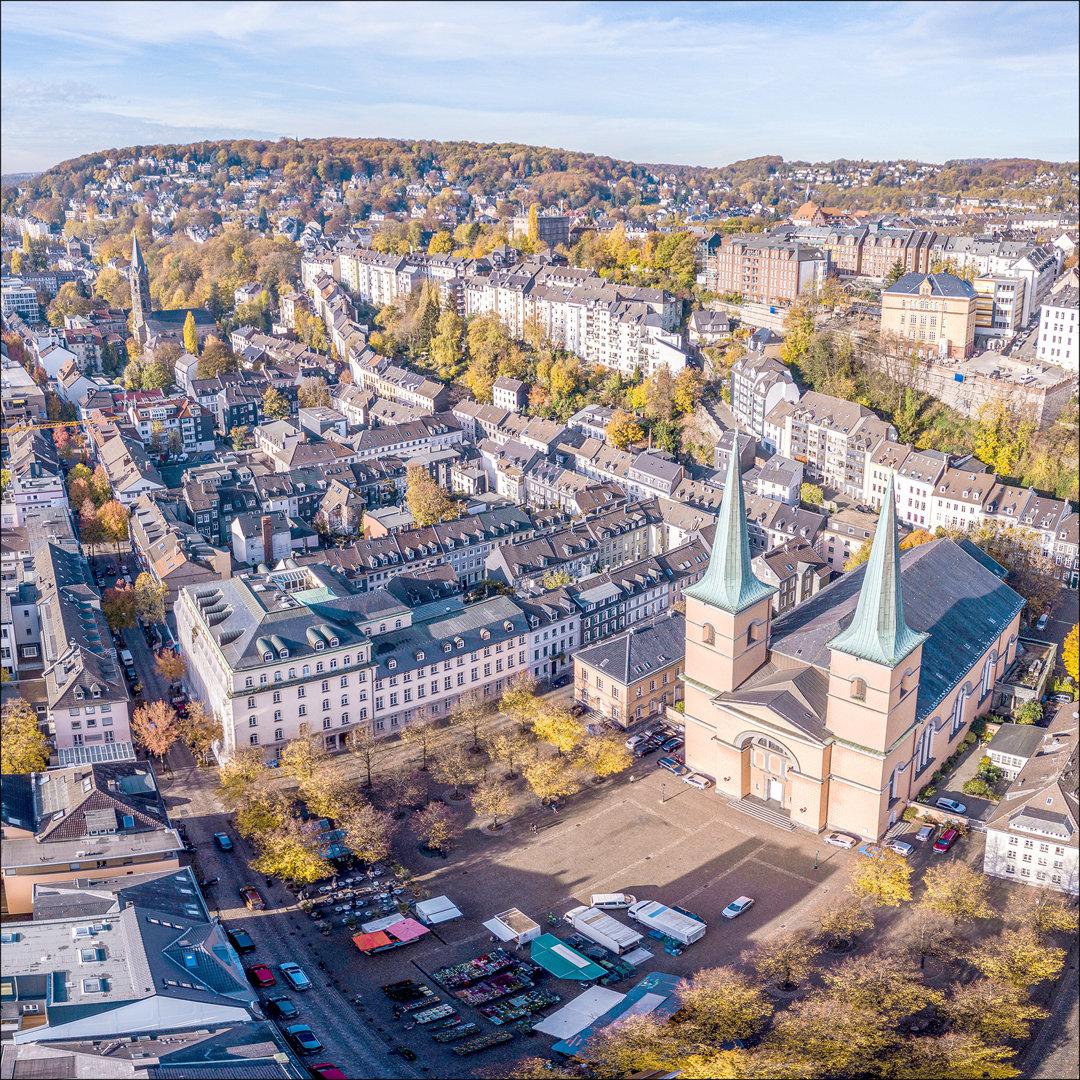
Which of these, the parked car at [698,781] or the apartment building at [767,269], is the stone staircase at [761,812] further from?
the apartment building at [767,269]

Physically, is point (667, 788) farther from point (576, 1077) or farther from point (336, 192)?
point (336, 192)

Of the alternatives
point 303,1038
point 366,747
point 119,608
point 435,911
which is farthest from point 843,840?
point 119,608

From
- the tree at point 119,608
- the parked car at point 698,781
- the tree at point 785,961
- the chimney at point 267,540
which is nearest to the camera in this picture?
the tree at point 785,961

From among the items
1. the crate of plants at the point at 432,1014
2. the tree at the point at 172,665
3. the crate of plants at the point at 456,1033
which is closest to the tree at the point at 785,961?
the crate of plants at the point at 456,1033

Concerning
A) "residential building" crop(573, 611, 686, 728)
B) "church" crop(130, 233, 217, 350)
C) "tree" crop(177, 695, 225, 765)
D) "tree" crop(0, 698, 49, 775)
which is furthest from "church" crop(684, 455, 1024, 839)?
"church" crop(130, 233, 217, 350)

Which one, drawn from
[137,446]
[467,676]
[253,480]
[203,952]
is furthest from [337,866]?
[137,446]

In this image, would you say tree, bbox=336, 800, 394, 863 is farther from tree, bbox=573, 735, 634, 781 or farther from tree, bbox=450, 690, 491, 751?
tree, bbox=573, 735, 634, 781

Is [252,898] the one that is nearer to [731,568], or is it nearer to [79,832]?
[79,832]
